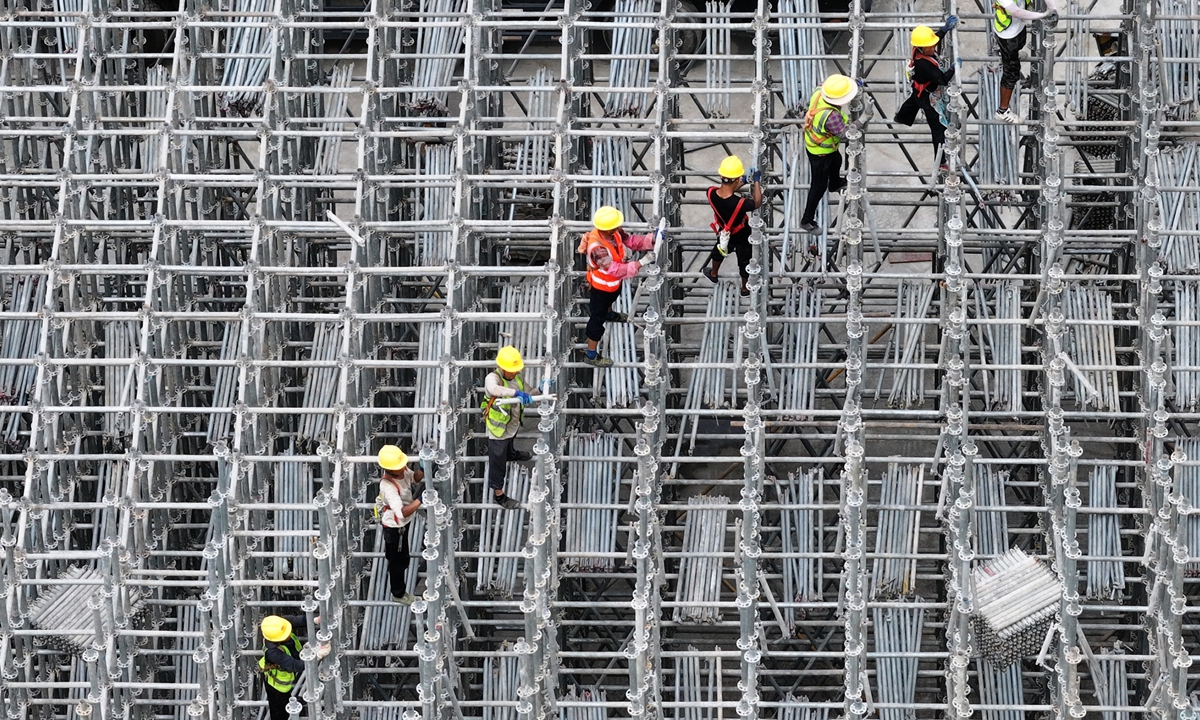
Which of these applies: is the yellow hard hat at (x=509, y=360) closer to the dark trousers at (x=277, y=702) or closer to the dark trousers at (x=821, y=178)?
the dark trousers at (x=821, y=178)

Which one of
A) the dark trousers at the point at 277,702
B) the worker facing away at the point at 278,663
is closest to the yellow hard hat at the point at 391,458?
the worker facing away at the point at 278,663

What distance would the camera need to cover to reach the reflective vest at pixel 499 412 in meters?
38.8

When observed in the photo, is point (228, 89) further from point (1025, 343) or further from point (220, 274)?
point (1025, 343)

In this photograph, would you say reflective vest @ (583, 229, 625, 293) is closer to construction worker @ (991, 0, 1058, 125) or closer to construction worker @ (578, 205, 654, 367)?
construction worker @ (578, 205, 654, 367)

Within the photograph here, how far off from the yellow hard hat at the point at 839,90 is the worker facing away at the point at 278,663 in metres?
11.8

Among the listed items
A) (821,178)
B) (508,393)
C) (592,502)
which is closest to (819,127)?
(821,178)

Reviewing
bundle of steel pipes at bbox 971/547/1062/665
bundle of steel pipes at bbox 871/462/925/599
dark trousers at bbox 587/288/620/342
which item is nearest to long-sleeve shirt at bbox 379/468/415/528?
dark trousers at bbox 587/288/620/342

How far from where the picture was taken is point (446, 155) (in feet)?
141

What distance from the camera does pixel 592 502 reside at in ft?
134

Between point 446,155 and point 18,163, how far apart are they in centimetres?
814

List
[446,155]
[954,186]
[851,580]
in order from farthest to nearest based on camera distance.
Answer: [446,155] < [954,186] < [851,580]

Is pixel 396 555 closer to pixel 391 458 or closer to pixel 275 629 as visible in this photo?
pixel 391 458

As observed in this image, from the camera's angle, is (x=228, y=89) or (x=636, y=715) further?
(x=228, y=89)

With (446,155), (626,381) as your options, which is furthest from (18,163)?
(626,381)
